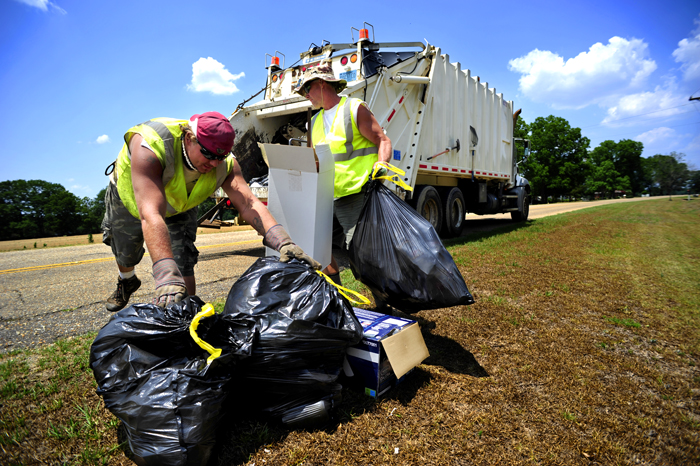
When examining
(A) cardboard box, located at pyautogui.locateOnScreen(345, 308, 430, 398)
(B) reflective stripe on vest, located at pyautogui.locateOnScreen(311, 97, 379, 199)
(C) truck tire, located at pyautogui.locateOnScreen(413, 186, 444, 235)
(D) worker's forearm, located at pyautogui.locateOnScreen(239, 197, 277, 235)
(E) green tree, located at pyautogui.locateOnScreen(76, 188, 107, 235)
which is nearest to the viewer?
(A) cardboard box, located at pyautogui.locateOnScreen(345, 308, 430, 398)

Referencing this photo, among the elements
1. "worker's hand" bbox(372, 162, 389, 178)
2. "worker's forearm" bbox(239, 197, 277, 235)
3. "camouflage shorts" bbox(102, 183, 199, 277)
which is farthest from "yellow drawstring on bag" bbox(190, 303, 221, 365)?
"worker's hand" bbox(372, 162, 389, 178)

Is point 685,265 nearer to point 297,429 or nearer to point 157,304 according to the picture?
point 297,429

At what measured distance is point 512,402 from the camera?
1751mm

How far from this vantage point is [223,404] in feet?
4.32

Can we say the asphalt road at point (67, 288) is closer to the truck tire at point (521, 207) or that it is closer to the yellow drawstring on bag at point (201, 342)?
the yellow drawstring on bag at point (201, 342)

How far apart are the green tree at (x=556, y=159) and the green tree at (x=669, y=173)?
25986mm

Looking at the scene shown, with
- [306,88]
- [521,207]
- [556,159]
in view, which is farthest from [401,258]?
[556,159]

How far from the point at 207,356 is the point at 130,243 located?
53.8 inches

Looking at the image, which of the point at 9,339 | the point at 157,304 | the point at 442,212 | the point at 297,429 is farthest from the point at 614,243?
the point at 9,339

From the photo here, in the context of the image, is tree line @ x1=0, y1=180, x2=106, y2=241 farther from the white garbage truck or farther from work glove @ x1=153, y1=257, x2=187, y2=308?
work glove @ x1=153, y1=257, x2=187, y2=308

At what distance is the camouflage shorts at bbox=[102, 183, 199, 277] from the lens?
2.25 metres

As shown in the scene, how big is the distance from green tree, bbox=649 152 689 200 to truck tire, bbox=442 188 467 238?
6508 centimetres

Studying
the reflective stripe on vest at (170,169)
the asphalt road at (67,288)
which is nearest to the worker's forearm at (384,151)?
the reflective stripe on vest at (170,169)

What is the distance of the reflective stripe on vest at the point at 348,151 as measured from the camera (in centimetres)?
249
